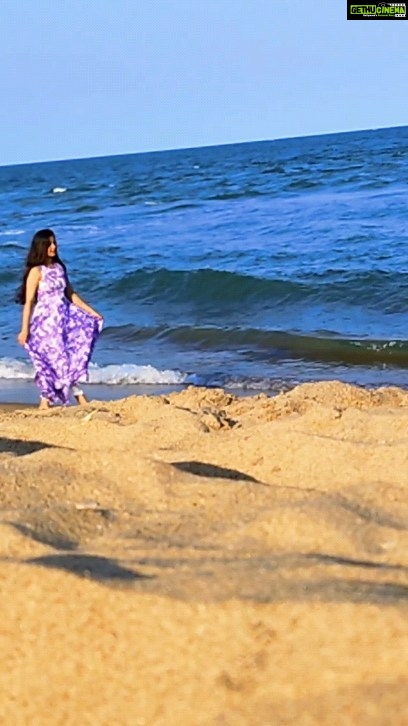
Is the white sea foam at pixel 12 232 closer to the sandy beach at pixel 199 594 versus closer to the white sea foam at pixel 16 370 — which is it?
the white sea foam at pixel 16 370

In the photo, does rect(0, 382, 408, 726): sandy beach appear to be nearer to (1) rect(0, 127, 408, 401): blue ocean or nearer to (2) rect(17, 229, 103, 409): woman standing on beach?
(2) rect(17, 229, 103, 409): woman standing on beach

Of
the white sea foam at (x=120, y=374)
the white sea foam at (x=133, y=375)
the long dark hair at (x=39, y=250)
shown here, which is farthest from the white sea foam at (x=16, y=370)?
the long dark hair at (x=39, y=250)

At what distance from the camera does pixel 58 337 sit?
6.71 meters

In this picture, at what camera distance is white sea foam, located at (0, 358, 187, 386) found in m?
8.40

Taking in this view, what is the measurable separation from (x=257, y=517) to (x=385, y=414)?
6.93ft

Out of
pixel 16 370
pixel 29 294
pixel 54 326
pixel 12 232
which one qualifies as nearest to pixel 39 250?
pixel 29 294

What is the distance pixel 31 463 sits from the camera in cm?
340

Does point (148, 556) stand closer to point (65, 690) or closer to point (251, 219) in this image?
point (65, 690)

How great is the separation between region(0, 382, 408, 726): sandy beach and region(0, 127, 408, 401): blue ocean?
4.71 metres

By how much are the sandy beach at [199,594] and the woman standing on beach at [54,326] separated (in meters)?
3.20

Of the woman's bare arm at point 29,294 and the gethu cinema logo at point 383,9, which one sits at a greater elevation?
the gethu cinema logo at point 383,9

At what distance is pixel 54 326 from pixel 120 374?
196cm

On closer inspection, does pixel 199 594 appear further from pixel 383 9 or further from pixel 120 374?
pixel 383 9

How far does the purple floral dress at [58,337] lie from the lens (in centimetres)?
662
